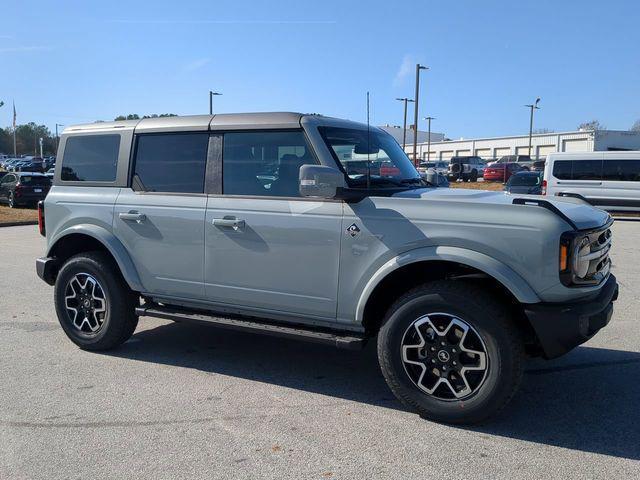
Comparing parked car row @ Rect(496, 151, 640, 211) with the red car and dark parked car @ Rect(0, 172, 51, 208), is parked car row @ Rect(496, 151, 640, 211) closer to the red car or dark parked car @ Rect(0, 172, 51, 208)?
dark parked car @ Rect(0, 172, 51, 208)

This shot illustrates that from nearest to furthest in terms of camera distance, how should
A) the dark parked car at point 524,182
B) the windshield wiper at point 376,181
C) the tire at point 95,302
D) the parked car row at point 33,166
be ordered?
the windshield wiper at point 376,181, the tire at point 95,302, the dark parked car at point 524,182, the parked car row at point 33,166

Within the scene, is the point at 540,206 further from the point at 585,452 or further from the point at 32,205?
the point at 32,205

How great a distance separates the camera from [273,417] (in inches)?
163

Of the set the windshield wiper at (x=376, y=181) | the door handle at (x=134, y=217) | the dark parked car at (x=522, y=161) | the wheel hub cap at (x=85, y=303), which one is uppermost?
the dark parked car at (x=522, y=161)

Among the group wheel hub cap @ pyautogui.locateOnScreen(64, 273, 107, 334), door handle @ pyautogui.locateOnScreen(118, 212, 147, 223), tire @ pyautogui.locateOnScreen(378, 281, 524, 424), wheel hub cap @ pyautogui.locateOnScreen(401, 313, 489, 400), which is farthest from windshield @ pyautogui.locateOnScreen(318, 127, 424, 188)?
wheel hub cap @ pyautogui.locateOnScreen(64, 273, 107, 334)

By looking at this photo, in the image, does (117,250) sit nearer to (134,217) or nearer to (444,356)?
(134,217)

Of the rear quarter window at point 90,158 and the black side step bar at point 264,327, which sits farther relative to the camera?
the rear quarter window at point 90,158

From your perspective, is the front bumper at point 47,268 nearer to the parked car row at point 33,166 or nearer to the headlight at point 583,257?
the headlight at point 583,257

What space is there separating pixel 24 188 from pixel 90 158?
19.6m

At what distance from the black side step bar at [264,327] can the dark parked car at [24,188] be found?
20075mm

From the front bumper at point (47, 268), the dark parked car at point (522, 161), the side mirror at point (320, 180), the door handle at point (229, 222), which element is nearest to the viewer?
the side mirror at point (320, 180)

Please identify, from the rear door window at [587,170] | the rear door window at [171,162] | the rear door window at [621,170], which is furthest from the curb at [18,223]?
the rear door window at [621,170]

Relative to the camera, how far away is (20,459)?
353 cm

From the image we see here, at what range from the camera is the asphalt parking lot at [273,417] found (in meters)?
3.45
